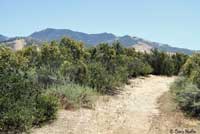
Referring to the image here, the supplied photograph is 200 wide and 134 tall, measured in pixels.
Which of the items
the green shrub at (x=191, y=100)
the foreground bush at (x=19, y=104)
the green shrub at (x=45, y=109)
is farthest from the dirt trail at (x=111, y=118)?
the green shrub at (x=191, y=100)

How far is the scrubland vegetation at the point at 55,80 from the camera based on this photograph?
10.2m

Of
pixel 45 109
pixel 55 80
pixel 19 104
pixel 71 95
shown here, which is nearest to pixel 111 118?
pixel 71 95

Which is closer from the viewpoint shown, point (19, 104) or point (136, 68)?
point (19, 104)

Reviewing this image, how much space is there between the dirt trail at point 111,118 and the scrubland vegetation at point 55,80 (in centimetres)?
44

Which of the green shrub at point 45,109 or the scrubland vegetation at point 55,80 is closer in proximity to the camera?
the scrubland vegetation at point 55,80

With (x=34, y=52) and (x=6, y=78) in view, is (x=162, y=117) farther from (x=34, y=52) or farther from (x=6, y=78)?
(x=34, y=52)

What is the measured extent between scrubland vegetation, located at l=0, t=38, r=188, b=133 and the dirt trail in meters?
0.44

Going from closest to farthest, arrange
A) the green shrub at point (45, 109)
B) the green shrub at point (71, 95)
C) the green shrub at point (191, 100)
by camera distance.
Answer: the green shrub at point (45, 109)
the green shrub at point (71, 95)
the green shrub at point (191, 100)

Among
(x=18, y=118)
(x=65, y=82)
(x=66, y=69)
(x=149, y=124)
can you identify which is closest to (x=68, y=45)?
(x=66, y=69)

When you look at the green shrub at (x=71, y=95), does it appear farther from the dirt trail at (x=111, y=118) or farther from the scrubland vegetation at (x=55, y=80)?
the dirt trail at (x=111, y=118)

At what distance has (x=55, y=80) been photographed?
15.4 meters

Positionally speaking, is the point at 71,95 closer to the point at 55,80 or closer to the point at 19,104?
the point at 55,80

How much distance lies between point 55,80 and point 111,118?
3673mm

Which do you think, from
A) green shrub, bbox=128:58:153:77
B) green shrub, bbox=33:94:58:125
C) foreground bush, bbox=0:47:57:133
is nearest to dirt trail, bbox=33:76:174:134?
green shrub, bbox=33:94:58:125
